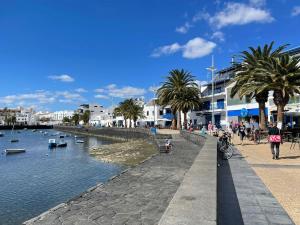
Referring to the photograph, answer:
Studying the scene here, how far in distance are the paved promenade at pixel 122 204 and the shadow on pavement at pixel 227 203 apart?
123 cm

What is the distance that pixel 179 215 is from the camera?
5309mm

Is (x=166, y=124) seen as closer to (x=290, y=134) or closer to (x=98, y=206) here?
(x=290, y=134)

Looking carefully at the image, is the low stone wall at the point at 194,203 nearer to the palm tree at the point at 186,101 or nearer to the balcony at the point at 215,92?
the palm tree at the point at 186,101

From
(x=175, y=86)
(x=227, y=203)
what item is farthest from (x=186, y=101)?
(x=227, y=203)

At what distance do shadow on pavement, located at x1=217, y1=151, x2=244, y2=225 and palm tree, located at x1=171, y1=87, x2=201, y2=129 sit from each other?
5038 cm

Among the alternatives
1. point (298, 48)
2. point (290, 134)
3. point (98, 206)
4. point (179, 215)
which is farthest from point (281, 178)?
point (298, 48)

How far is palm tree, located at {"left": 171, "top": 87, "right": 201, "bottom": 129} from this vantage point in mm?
62781

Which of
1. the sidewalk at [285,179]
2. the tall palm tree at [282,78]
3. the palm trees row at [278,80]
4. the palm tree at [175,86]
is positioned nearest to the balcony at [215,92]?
the palm tree at [175,86]

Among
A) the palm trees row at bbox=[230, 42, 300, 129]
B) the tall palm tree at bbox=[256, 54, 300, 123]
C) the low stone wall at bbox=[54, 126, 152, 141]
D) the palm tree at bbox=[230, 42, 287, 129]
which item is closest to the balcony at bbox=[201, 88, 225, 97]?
the low stone wall at bbox=[54, 126, 152, 141]

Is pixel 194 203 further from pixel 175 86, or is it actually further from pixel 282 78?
pixel 175 86

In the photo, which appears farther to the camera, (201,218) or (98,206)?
(98,206)

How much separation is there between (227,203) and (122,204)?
2425 mm

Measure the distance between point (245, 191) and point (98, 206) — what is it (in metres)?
3.95

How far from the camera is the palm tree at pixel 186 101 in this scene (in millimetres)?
62781
